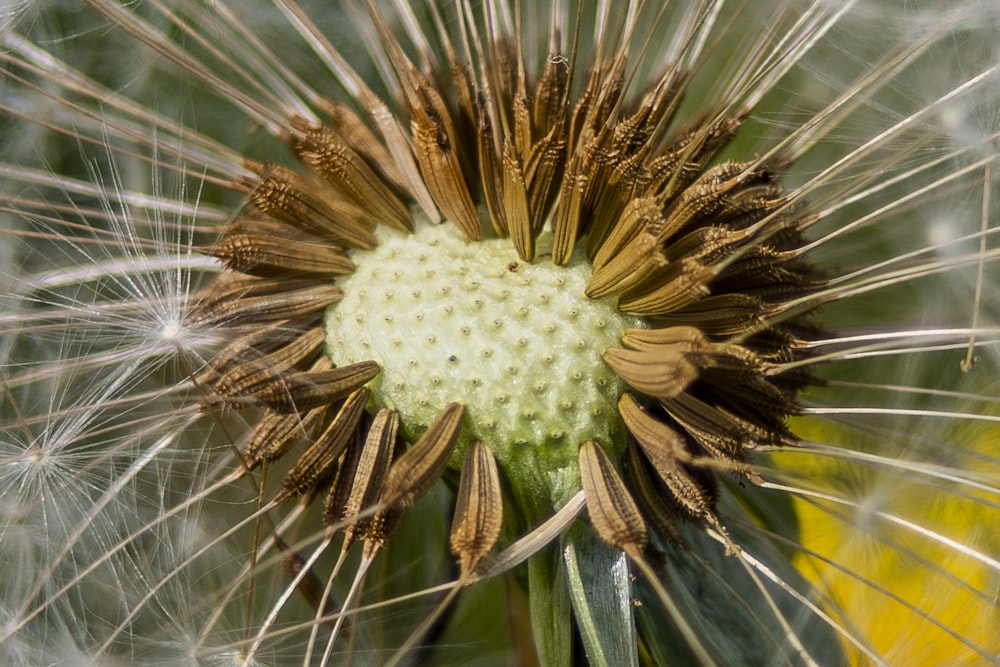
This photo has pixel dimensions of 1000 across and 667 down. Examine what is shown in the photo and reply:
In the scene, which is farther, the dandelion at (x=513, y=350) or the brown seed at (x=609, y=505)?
the dandelion at (x=513, y=350)

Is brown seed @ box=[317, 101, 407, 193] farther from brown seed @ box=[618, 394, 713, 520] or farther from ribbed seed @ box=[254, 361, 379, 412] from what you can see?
brown seed @ box=[618, 394, 713, 520]

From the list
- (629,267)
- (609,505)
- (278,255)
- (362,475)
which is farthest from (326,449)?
(629,267)

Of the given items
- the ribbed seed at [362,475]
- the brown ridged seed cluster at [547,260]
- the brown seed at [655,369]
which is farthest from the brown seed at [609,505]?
the ribbed seed at [362,475]

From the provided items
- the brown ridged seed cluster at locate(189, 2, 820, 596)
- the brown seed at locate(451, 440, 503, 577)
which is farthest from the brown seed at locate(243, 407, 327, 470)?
the brown seed at locate(451, 440, 503, 577)

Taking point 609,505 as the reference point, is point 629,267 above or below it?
above

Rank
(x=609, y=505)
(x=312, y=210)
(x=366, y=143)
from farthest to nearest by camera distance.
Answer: (x=366, y=143), (x=312, y=210), (x=609, y=505)

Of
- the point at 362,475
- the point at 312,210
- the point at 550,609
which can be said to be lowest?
the point at 550,609

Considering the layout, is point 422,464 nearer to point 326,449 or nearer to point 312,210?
point 326,449

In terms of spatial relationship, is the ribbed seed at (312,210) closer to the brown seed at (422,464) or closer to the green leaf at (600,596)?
the brown seed at (422,464)
